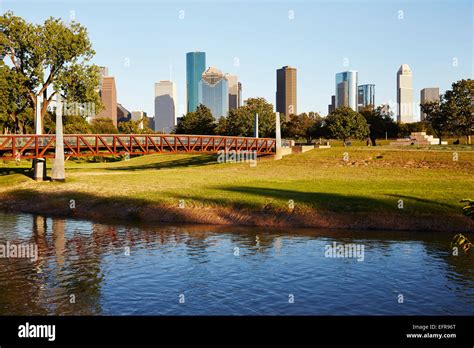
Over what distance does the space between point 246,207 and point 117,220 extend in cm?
1124

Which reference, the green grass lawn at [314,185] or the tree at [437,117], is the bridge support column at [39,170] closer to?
the green grass lawn at [314,185]

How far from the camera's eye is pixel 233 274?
26.9 meters

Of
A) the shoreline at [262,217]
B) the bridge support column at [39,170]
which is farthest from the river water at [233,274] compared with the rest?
the bridge support column at [39,170]

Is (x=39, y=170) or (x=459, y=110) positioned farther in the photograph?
(x=459, y=110)

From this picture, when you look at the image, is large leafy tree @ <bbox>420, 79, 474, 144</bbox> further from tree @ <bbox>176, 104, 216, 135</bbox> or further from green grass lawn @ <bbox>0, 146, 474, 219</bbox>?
tree @ <bbox>176, 104, 216, 135</bbox>

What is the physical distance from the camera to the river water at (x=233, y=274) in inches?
862

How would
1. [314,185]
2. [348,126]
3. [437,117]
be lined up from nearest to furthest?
[314,185] → [437,117] → [348,126]

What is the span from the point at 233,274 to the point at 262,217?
54.7 feet

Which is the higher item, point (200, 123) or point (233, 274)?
point (200, 123)

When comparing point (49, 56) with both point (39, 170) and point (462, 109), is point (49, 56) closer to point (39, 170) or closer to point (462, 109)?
point (39, 170)

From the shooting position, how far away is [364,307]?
2172cm

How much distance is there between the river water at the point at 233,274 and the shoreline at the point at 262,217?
6.48ft

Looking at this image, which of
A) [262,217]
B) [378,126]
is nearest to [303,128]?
[378,126]
